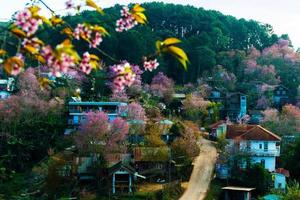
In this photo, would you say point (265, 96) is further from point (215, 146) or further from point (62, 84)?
point (62, 84)

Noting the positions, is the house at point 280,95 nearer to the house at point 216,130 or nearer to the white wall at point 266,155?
the house at point 216,130

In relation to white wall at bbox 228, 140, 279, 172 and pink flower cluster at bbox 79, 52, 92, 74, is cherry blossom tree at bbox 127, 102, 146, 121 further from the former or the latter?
pink flower cluster at bbox 79, 52, 92, 74


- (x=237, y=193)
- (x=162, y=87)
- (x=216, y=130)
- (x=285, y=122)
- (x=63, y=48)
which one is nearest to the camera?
(x=63, y=48)

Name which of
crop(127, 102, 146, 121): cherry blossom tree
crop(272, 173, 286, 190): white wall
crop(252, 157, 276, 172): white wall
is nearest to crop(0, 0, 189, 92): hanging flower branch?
crop(272, 173, 286, 190): white wall

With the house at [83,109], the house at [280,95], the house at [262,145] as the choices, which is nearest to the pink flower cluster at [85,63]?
the house at [262,145]

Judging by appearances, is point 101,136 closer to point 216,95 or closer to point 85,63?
point 216,95

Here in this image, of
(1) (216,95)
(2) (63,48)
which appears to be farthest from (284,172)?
(2) (63,48)
